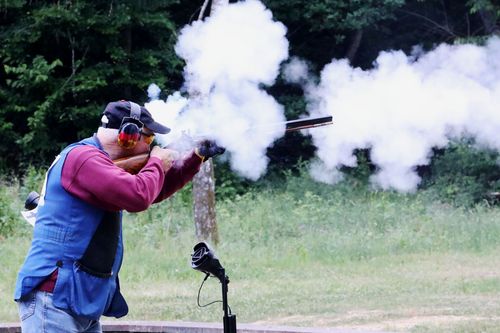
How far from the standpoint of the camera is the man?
4.45 meters

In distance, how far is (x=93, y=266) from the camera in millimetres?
4539

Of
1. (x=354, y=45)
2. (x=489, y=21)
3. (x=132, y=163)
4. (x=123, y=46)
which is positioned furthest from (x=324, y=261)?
(x=123, y=46)

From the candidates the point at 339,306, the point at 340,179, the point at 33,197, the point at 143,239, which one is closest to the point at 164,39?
the point at 340,179

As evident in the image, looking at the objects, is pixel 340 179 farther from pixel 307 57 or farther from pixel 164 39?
pixel 164 39

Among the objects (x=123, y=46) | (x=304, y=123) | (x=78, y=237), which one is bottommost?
(x=78, y=237)

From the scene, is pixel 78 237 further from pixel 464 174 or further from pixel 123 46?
pixel 123 46

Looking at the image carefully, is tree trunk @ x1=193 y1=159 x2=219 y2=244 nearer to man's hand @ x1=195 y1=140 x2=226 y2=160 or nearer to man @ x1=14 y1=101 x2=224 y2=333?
man's hand @ x1=195 y1=140 x2=226 y2=160

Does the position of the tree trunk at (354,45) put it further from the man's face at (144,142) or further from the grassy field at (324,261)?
the man's face at (144,142)

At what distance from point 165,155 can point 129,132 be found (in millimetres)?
392

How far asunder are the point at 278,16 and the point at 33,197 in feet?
48.6

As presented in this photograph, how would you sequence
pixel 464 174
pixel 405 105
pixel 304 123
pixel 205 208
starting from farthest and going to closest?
pixel 464 174 → pixel 205 208 → pixel 405 105 → pixel 304 123

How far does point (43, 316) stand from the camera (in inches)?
175

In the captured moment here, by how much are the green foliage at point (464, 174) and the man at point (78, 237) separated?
15.3m

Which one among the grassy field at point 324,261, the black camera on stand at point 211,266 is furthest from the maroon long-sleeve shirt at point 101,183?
the grassy field at point 324,261
